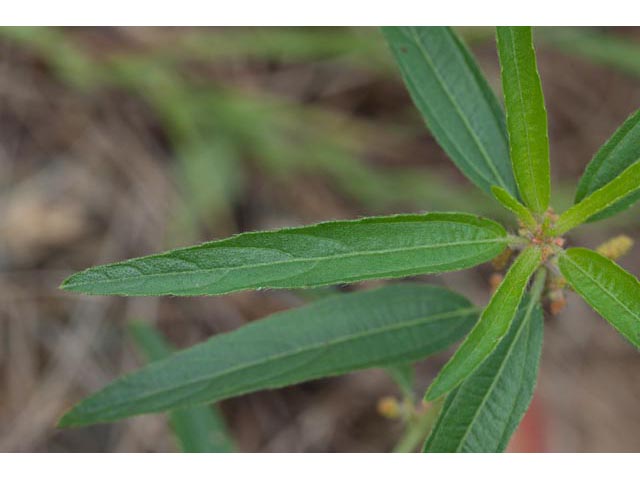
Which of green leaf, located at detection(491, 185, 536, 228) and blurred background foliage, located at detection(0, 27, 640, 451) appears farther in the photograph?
blurred background foliage, located at detection(0, 27, 640, 451)

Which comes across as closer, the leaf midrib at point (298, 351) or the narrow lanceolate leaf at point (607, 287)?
the narrow lanceolate leaf at point (607, 287)

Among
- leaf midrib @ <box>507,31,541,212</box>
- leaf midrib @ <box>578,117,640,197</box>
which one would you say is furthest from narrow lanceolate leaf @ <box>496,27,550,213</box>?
leaf midrib @ <box>578,117,640,197</box>

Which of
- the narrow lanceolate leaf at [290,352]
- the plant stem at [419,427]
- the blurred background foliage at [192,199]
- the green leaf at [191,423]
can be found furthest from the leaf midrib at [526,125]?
the blurred background foliage at [192,199]

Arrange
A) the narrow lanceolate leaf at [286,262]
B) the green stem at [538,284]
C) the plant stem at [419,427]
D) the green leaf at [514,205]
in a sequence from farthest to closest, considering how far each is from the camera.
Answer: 1. the plant stem at [419,427]
2. the green stem at [538,284]
3. the green leaf at [514,205]
4. the narrow lanceolate leaf at [286,262]

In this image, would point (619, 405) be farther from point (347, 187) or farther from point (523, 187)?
point (523, 187)

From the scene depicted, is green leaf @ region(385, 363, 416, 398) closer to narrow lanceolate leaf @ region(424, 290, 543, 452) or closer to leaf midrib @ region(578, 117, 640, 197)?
narrow lanceolate leaf @ region(424, 290, 543, 452)

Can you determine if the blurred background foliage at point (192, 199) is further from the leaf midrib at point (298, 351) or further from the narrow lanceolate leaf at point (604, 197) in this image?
the narrow lanceolate leaf at point (604, 197)
